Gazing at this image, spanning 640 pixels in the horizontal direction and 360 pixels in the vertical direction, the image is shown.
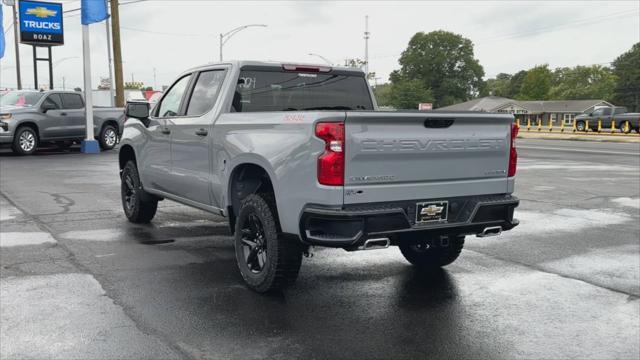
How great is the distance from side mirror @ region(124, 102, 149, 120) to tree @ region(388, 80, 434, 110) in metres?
101

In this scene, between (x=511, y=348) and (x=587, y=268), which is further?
(x=587, y=268)

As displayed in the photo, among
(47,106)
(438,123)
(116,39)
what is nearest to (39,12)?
(116,39)

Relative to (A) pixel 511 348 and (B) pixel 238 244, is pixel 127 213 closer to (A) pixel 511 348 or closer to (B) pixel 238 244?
(B) pixel 238 244

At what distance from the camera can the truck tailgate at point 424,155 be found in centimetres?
448

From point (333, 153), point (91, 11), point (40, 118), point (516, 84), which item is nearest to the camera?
point (333, 153)

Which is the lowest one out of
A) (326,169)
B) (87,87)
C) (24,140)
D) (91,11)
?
(24,140)

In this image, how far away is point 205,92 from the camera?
6539 millimetres

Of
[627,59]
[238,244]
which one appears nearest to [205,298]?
[238,244]

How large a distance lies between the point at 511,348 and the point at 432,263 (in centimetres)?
215

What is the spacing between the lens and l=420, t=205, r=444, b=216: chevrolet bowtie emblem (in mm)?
4781

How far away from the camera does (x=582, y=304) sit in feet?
16.9

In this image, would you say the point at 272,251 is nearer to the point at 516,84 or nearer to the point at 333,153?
the point at 333,153

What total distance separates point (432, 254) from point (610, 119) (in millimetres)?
40720

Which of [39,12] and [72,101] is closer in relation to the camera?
[72,101]
